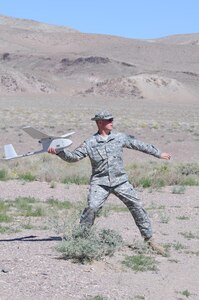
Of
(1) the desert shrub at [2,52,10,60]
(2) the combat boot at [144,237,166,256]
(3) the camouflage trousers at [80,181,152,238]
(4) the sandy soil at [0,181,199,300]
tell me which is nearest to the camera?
(4) the sandy soil at [0,181,199,300]

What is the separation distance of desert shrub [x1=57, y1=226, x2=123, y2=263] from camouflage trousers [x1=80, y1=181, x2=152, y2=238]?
0.57ft

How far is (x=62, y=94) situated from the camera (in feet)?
339

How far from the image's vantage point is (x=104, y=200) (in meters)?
9.68

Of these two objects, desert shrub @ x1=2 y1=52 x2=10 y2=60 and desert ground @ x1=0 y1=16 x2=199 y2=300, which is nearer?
desert ground @ x1=0 y1=16 x2=199 y2=300

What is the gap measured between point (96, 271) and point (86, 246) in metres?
0.38

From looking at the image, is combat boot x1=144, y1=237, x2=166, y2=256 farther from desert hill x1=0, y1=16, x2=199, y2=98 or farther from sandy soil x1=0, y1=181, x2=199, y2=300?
desert hill x1=0, y1=16, x2=199, y2=98

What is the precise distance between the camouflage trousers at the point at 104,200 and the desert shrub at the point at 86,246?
0.17m

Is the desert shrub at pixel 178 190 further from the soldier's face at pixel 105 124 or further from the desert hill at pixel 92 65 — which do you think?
the desert hill at pixel 92 65

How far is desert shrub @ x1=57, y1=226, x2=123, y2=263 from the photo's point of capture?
30.3 ft

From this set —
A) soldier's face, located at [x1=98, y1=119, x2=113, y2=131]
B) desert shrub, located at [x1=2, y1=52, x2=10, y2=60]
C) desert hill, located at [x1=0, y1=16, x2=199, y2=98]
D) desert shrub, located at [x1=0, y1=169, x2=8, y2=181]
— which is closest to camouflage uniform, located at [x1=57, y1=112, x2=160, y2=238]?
soldier's face, located at [x1=98, y1=119, x2=113, y2=131]

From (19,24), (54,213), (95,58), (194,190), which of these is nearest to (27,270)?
(54,213)

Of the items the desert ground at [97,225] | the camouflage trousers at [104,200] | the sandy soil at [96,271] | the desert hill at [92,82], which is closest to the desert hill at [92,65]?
the desert hill at [92,82]

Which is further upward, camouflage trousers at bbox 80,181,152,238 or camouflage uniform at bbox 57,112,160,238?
camouflage uniform at bbox 57,112,160,238

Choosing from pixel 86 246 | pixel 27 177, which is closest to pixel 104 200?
pixel 86 246
